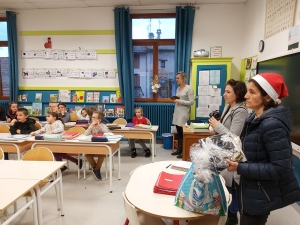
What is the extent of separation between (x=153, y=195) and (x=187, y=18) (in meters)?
4.20

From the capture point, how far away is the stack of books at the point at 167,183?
1.45m

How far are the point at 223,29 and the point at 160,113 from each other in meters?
2.33

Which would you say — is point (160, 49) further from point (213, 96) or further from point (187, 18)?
point (213, 96)

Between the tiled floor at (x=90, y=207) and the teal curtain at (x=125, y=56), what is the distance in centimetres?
204

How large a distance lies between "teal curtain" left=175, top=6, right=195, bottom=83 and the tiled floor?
8.83 ft

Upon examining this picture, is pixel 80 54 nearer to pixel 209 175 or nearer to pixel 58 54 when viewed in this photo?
pixel 58 54

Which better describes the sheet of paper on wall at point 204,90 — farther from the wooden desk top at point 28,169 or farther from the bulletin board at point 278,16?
the wooden desk top at point 28,169

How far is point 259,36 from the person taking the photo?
3789 millimetres

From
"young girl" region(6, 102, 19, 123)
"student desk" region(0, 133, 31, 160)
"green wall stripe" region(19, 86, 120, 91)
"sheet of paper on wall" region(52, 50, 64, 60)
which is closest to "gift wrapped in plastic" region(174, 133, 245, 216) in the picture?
"student desk" region(0, 133, 31, 160)

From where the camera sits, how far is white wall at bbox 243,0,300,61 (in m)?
2.83

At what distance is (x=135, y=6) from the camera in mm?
4848

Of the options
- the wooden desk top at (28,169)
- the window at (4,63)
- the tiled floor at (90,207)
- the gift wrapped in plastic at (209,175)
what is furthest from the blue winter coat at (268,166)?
the window at (4,63)

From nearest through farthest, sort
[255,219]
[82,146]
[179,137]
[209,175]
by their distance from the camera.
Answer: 1. [209,175]
2. [255,219]
3. [82,146]
4. [179,137]

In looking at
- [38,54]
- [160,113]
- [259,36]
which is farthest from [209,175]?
[38,54]
